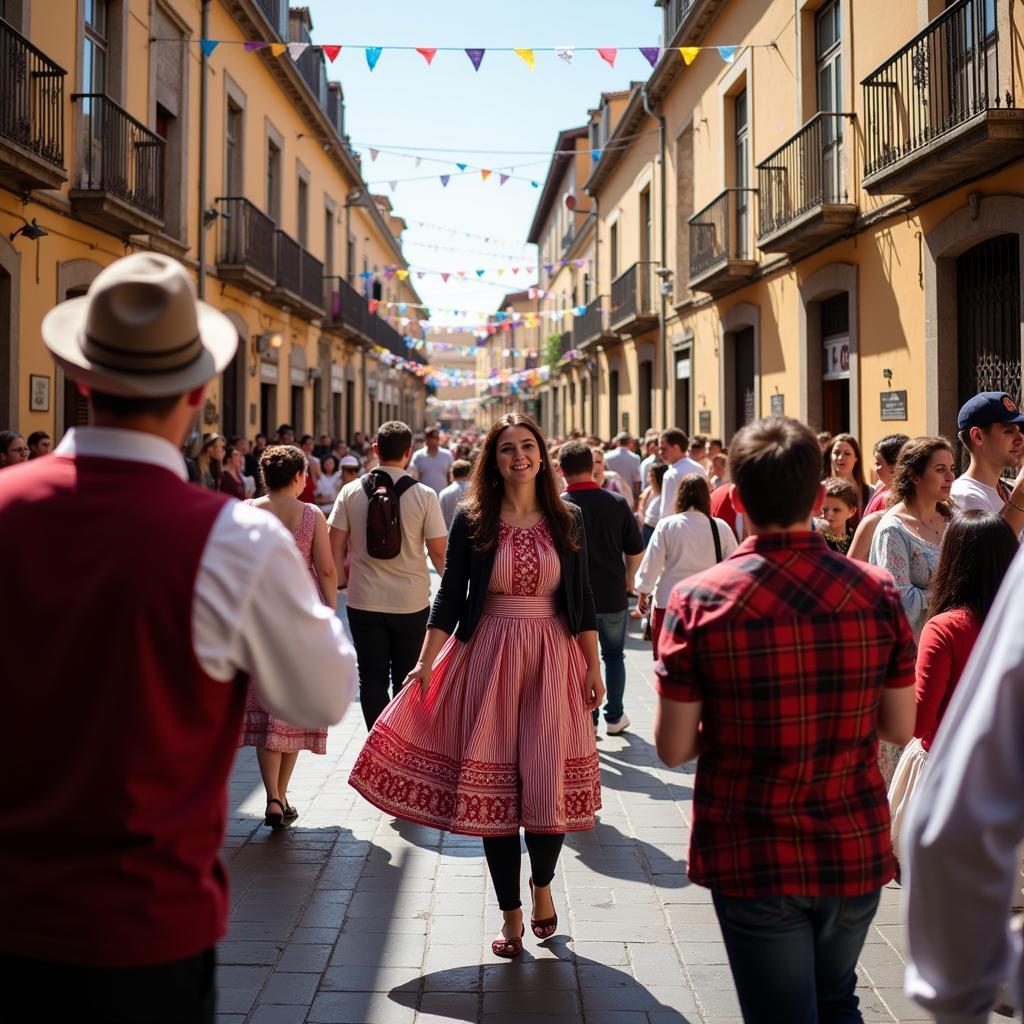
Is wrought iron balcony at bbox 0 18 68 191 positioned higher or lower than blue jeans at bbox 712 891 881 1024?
higher

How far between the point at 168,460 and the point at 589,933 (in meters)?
2.87

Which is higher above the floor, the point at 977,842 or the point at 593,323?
the point at 593,323

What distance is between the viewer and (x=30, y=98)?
1043 centimetres

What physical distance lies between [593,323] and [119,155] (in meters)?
17.0

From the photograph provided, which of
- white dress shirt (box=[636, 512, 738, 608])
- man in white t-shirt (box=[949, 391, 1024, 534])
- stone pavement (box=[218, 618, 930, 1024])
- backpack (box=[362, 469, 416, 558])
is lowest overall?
stone pavement (box=[218, 618, 930, 1024])

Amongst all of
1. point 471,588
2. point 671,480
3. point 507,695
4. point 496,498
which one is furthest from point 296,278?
point 507,695

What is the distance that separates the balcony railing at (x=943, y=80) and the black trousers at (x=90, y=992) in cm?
846

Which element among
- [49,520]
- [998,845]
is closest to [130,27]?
[49,520]

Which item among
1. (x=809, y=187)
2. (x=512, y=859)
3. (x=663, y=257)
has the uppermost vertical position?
(x=663, y=257)

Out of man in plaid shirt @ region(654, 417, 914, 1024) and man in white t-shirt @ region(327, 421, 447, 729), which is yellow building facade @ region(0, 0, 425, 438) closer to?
man in white t-shirt @ region(327, 421, 447, 729)

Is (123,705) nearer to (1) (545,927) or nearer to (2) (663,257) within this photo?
(1) (545,927)

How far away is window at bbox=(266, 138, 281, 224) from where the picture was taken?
844 inches

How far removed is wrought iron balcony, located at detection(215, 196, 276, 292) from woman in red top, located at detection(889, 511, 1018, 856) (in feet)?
47.9

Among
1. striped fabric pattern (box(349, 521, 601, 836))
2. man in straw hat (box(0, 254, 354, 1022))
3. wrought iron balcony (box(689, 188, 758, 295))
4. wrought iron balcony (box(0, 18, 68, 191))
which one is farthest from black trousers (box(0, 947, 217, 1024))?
wrought iron balcony (box(689, 188, 758, 295))
